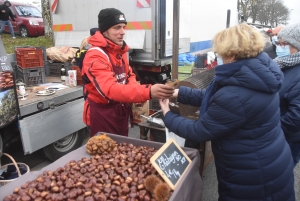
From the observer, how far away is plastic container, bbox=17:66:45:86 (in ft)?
12.8

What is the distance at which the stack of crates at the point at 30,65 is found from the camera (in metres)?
3.79

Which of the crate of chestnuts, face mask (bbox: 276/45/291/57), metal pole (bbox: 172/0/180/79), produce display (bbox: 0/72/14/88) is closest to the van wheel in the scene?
produce display (bbox: 0/72/14/88)

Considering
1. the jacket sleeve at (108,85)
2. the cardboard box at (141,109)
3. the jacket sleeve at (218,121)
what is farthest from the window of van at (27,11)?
the jacket sleeve at (218,121)

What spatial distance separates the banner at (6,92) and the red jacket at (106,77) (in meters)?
0.89

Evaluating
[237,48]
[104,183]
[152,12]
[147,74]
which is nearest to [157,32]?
[152,12]

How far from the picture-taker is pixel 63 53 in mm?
4594

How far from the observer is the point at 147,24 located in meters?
4.73

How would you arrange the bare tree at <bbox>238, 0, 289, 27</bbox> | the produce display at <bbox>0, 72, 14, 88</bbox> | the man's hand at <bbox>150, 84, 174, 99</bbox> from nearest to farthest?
the man's hand at <bbox>150, 84, 174, 99</bbox> < the produce display at <bbox>0, 72, 14, 88</bbox> < the bare tree at <bbox>238, 0, 289, 27</bbox>

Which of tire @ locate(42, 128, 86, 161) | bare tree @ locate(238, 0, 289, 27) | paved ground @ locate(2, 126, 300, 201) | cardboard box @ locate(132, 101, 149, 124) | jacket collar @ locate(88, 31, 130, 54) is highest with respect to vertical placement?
bare tree @ locate(238, 0, 289, 27)

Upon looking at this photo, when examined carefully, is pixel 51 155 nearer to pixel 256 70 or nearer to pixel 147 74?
pixel 147 74

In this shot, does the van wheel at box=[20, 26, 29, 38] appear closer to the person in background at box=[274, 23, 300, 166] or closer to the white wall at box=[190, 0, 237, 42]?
the white wall at box=[190, 0, 237, 42]

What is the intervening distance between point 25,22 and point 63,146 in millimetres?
13767

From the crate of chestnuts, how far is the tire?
194 centimetres

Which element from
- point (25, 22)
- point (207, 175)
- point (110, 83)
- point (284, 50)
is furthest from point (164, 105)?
point (25, 22)
